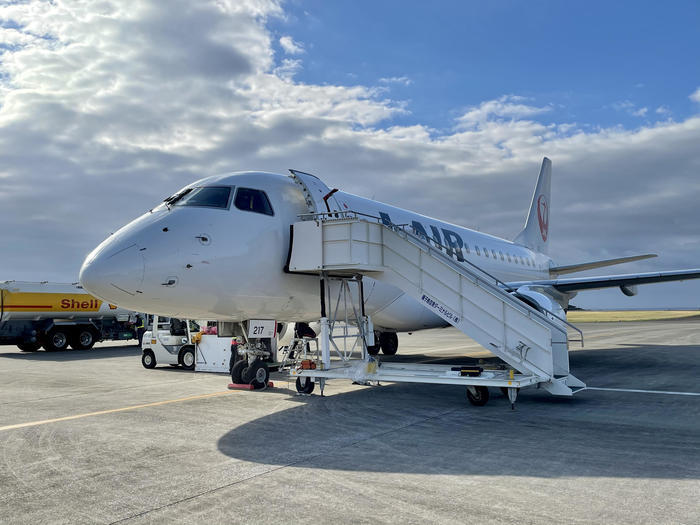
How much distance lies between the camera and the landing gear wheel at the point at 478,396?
9.65 m

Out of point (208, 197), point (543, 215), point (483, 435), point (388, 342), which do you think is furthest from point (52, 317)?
point (483, 435)

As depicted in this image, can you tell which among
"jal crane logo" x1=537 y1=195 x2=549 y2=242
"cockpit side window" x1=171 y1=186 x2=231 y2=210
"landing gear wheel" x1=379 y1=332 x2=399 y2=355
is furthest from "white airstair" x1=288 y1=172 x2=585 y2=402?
"jal crane logo" x1=537 y1=195 x2=549 y2=242

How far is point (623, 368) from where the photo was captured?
52.5ft

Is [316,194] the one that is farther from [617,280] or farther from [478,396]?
[617,280]

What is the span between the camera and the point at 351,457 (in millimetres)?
6230

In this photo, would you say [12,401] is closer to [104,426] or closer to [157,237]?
[104,426]

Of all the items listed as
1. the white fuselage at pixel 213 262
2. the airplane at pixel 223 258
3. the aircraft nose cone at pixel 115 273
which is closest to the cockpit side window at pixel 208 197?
the airplane at pixel 223 258

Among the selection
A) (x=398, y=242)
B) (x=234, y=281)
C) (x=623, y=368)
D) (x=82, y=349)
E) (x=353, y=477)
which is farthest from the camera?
(x=82, y=349)

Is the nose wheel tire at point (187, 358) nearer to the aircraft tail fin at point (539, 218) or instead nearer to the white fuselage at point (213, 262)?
the white fuselage at point (213, 262)

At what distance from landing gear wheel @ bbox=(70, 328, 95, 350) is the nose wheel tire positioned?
14650mm

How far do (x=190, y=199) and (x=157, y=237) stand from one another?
1380mm

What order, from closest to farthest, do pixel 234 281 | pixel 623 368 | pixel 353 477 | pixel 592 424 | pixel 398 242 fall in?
pixel 353 477, pixel 592 424, pixel 234 281, pixel 398 242, pixel 623 368

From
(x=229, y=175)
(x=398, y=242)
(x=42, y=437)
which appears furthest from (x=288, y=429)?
(x=229, y=175)

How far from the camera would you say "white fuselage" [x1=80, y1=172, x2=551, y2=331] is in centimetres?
823
